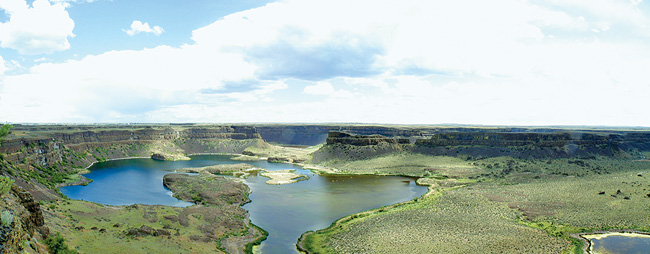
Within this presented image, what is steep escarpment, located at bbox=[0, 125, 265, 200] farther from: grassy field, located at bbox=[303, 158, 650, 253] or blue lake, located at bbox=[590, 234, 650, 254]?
blue lake, located at bbox=[590, 234, 650, 254]

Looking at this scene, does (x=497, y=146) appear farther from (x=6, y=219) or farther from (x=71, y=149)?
(x=71, y=149)

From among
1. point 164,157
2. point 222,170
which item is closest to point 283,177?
point 222,170

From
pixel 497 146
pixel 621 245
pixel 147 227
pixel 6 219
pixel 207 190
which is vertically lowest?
pixel 621 245

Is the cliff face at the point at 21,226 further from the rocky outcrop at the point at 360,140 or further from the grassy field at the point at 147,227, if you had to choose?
the rocky outcrop at the point at 360,140

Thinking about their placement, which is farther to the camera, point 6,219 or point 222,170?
point 222,170

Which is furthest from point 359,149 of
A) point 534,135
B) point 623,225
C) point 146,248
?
point 146,248

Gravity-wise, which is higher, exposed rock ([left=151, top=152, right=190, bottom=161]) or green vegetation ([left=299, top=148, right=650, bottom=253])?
green vegetation ([left=299, top=148, right=650, bottom=253])

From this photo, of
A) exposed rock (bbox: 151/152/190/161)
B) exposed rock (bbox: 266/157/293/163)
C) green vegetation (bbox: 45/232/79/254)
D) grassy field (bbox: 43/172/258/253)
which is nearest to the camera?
green vegetation (bbox: 45/232/79/254)

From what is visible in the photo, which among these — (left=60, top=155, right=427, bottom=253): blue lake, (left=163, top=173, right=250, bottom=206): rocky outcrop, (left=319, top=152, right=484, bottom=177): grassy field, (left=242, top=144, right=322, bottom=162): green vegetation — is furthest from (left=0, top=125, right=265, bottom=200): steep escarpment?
(left=319, top=152, right=484, bottom=177): grassy field
